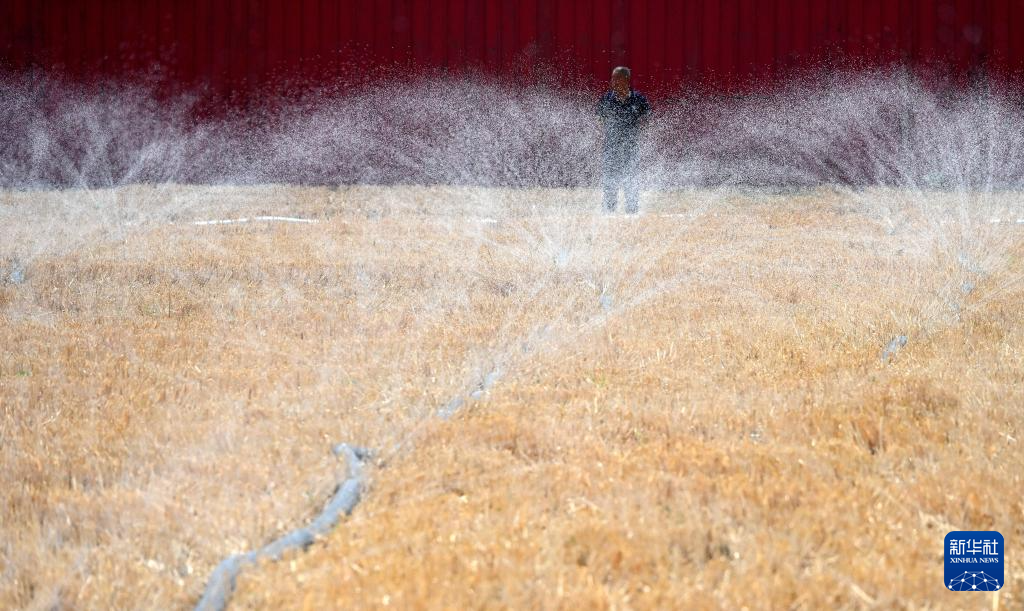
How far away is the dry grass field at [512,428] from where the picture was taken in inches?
69.4

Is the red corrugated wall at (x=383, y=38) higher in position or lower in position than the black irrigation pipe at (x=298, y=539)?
higher

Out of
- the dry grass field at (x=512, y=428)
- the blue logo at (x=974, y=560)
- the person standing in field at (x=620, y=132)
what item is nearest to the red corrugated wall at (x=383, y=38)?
the person standing in field at (x=620, y=132)

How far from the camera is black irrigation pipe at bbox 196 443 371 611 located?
5.54ft

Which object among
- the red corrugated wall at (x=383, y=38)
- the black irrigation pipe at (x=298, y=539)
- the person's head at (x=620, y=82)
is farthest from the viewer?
the red corrugated wall at (x=383, y=38)

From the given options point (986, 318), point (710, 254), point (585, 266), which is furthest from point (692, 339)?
point (710, 254)

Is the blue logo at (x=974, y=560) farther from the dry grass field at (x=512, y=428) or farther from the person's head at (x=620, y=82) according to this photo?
the person's head at (x=620, y=82)

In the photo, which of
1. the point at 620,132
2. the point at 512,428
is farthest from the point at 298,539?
the point at 620,132

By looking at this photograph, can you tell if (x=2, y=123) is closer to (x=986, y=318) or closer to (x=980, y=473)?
(x=986, y=318)

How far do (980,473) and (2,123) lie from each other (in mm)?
11116

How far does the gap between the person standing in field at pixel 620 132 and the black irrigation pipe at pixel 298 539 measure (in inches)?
264

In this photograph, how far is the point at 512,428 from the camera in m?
2.51

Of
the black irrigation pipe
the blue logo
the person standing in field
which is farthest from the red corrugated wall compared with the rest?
the blue logo

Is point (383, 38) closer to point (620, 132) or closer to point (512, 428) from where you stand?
point (620, 132)

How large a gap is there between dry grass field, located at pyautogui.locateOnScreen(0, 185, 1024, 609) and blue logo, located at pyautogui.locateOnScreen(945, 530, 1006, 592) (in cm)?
3
